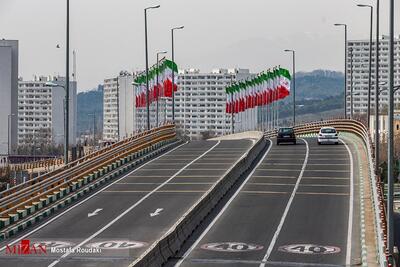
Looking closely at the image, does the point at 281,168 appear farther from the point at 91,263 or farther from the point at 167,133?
the point at 91,263

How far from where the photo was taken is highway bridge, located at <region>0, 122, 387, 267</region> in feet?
88.4

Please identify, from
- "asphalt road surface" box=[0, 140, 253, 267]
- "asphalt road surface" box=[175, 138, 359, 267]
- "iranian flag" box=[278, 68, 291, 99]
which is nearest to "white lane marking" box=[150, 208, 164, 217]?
"asphalt road surface" box=[0, 140, 253, 267]

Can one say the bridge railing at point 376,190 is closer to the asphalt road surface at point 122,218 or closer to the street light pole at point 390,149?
the street light pole at point 390,149

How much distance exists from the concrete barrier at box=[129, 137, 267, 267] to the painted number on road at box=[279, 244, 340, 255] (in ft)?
11.0

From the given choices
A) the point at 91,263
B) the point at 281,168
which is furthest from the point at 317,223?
the point at 281,168

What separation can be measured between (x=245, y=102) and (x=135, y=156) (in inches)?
1849

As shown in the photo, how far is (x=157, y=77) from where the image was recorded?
251 ft

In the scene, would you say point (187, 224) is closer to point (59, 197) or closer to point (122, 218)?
point (122, 218)

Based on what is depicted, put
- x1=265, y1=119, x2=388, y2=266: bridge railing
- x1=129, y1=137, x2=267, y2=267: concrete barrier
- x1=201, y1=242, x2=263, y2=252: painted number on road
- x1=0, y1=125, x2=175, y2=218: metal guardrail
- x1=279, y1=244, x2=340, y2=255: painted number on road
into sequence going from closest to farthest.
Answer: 1. x1=129, y1=137, x2=267, y2=267: concrete barrier
2. x1=265, y1=119, x2=388, y2=266: bridge railing
3. x1=279, y1=244, x2=340, y2=255: painted number on road
4. x1=201, y1=242, x2=263, y2=252: painted number on road
5. x1=0, y1=125, x2=175, y2=218: metal guardrail

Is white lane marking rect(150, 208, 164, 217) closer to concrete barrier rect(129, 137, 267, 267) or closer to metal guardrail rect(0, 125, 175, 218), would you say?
concrete barrier rect(129, 137, 267, 267)

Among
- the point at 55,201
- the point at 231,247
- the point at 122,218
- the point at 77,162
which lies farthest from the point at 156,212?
the point at 77,162

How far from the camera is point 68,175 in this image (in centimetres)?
4144

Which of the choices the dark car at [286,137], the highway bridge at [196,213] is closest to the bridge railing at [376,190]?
the highway bridge at [196,213]

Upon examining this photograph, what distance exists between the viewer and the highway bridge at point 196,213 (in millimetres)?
26953
